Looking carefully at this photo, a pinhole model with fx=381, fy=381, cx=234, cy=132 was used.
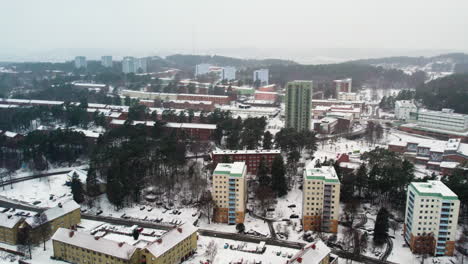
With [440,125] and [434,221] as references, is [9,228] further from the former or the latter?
[440,125]

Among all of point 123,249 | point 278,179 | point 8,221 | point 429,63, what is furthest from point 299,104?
point 429,63

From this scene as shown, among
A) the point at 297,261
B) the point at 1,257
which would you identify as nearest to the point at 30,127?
the point at 1,257

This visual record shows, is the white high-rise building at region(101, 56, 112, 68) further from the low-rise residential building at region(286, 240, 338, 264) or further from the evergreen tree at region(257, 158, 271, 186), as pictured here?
the low-rise residential building at region(286, 240, 338, 264)

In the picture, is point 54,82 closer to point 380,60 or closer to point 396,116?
point 396,116

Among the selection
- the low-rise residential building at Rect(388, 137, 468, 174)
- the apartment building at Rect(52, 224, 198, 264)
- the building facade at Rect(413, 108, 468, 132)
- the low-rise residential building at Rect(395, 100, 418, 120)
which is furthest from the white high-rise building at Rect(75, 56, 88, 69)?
the apartment building at Rect(52, 224, 198, 264)

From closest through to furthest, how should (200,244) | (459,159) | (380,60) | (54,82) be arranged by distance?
1. (200,244)
2. (459,159)
3. (54,82)
4. (380,60)

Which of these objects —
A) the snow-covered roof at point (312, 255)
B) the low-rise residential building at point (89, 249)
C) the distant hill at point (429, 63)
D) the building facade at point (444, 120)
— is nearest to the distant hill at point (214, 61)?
the distant hill at point (429, 63)
